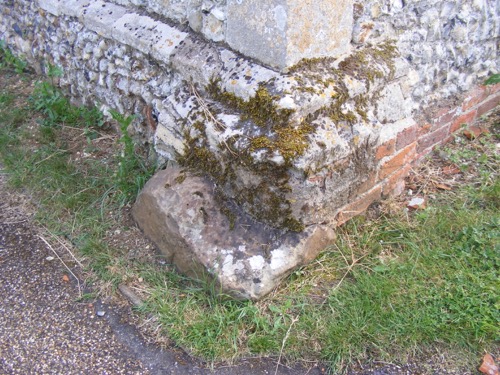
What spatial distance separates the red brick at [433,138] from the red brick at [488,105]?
41 centimetres

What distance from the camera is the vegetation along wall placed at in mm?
2416

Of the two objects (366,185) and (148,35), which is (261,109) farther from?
(148,35)

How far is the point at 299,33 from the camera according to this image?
2.38 m

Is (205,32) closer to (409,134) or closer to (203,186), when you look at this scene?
(203,186)

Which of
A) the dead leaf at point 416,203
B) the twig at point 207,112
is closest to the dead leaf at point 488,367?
the dead leaf at point 416,203

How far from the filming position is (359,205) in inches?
111

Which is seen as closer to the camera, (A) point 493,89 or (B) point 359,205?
(B) point 359,205

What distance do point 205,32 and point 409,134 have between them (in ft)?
4.16

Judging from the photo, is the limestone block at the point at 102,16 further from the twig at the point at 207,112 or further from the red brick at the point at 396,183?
the red brick at the point at 396,183

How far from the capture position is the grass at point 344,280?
2.29 metres

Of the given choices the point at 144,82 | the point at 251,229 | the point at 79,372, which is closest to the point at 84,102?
the point at 144,82

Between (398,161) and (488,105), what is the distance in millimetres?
1282

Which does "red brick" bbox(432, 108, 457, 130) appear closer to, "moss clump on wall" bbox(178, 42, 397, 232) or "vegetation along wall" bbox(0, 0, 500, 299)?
"vegetation along wall" bbox(0, 0, 500, 299)

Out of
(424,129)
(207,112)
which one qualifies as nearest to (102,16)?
(207,112)
